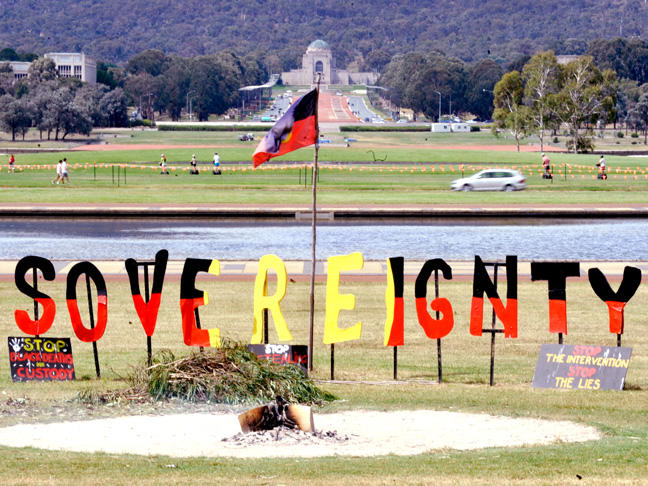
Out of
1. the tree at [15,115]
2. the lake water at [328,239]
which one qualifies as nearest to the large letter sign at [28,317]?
the lake water at [328,239]

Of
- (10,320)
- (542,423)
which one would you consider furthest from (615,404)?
(10,320)

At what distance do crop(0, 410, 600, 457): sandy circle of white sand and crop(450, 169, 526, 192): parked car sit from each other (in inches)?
1841

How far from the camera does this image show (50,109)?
124 m

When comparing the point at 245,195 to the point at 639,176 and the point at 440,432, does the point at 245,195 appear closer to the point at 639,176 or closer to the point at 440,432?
the point at 639,176

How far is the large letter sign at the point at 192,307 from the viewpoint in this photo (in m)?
15.1

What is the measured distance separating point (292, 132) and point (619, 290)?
5145mm

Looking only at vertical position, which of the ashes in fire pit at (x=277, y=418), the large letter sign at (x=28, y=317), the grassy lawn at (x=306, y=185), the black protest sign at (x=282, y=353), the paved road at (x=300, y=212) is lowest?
the ashes in fire pit at (x=277, y=418)

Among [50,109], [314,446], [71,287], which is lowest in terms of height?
[314,446]

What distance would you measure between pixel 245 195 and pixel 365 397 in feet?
132

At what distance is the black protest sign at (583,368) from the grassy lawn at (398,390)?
11.7 inches

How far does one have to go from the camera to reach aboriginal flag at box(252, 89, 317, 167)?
50.9ft

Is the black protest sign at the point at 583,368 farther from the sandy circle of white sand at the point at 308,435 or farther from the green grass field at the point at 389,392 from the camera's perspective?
→ the sandy circle of white sand at the point at 308,435

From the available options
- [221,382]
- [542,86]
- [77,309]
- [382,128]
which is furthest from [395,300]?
[382,128]

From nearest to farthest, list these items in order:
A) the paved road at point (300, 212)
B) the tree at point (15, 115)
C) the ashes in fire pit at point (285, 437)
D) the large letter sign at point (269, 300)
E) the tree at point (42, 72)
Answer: the ashes in fire pit at point (285, 437), the large letter sign at point (269, 300), the paved road at point (300, 212), the tree at point (15, 115), the tree at point (42, 72)
